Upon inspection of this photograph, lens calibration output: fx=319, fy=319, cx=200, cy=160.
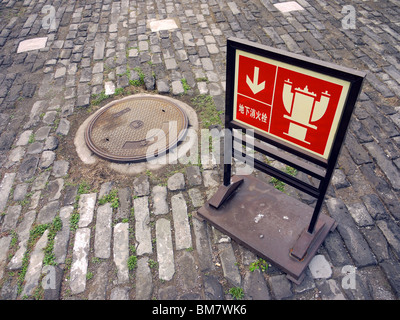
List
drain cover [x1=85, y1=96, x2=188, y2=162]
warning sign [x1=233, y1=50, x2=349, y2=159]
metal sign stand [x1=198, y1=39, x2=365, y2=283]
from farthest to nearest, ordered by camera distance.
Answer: drain cover [x1=85, y1=96, x2=188, y2=162], metal sign stand [x1=198, y1=39, x2=365, y2=283], warning sign [x1=233, y1=50, x2=349, y2=159]

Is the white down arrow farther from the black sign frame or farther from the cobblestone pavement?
the cobblestone pavement

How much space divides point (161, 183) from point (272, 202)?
131 cm

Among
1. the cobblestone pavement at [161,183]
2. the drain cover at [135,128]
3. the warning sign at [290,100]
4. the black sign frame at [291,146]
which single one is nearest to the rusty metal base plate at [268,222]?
the cobblestone pavement at [161,183]

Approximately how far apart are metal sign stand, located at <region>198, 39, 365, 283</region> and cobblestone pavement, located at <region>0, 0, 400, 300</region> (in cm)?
15

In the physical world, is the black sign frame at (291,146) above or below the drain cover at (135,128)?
above

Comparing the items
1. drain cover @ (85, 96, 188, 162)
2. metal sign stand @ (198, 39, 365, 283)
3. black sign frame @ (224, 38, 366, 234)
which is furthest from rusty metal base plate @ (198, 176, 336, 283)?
drain cover @ (85, 96, 188, 162)

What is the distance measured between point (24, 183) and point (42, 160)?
0.39m

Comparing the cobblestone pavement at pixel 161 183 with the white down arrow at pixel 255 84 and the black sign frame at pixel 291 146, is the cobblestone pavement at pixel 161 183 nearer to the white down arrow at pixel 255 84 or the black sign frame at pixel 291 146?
the black sign frame at pixel 291 146

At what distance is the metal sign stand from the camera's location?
2.42 metres

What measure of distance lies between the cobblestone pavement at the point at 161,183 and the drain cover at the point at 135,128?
0.30m

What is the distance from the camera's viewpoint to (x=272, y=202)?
11.2 ft

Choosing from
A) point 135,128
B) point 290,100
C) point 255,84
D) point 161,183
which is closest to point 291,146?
point 290,100

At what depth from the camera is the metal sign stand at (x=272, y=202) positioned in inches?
95.2

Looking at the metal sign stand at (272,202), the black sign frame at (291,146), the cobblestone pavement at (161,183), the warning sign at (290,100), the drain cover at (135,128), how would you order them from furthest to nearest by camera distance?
the drain cover at (135,128)
the cobblestone pavement at (161,183)
the metal sign stand at (272,202)
the warning sign at (290,100)
the black sign frame at (291,146)
